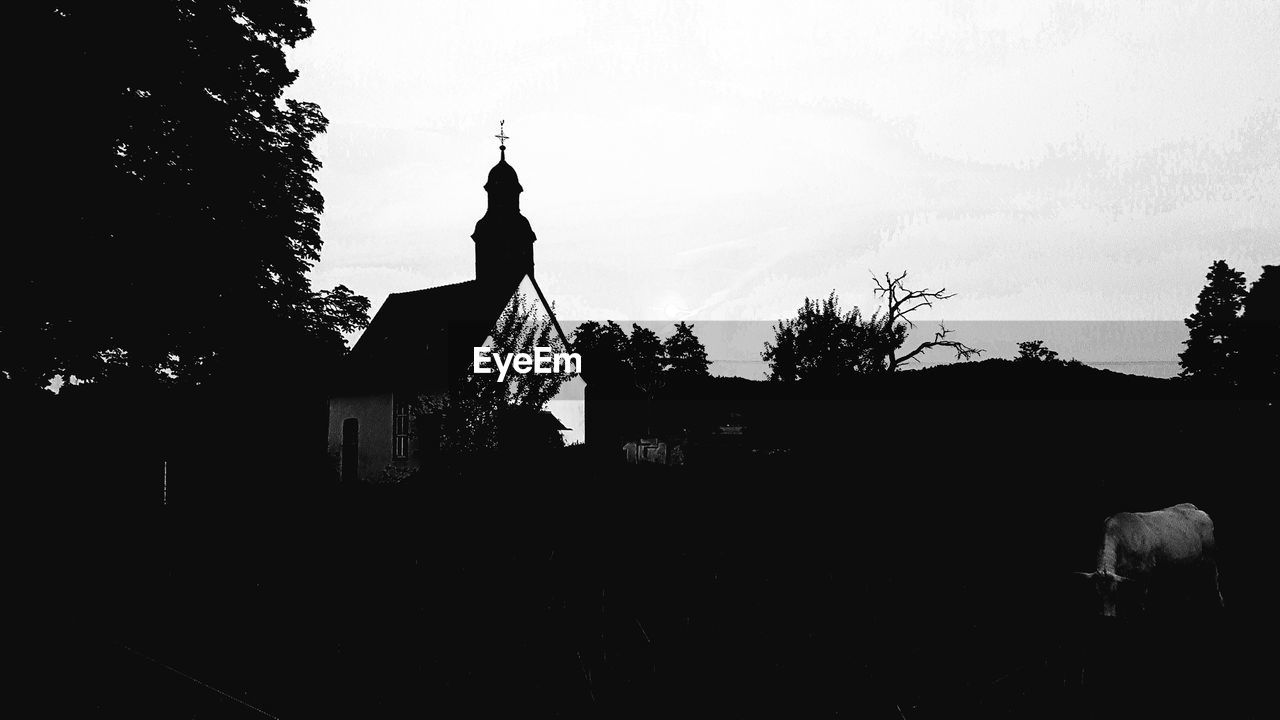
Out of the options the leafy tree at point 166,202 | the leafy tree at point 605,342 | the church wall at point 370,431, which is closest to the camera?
the leafy tree at point 166,202

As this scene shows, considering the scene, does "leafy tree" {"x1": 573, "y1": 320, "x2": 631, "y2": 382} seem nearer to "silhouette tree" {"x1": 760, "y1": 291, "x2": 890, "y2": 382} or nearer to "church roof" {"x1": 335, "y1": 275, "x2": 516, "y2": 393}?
"silhouette tree" {"x1": 760, "y1": 291, "x2": 890, "y2": 382}

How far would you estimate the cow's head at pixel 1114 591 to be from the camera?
9094 mm

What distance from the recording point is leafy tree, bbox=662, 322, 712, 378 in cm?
10425

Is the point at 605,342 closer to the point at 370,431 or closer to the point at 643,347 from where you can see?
the point at 643,347

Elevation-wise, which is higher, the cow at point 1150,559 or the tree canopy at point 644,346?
the tree canopy at point 644,346

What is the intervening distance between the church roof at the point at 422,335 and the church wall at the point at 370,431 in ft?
2.07

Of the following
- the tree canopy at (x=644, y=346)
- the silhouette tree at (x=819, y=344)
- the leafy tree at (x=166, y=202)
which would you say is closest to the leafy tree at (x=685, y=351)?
the tree canopy at (x=644, y=346)

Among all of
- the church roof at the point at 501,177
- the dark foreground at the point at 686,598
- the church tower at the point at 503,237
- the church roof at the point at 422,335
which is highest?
the church roof at the point at 501,177

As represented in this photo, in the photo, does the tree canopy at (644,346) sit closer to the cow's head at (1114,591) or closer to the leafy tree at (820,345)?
the leafy tree at (820,345)

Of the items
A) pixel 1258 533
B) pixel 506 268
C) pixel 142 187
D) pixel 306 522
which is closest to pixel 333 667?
pixel 306 522

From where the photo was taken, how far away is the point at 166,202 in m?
17.4

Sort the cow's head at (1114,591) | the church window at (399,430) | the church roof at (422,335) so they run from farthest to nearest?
1. the church window at (399,430)
2. the church roof at (422,335)
3. the cow's head at (1114,591)

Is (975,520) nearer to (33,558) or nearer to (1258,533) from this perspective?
(1258,533)

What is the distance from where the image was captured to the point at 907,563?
11742 millimetres
